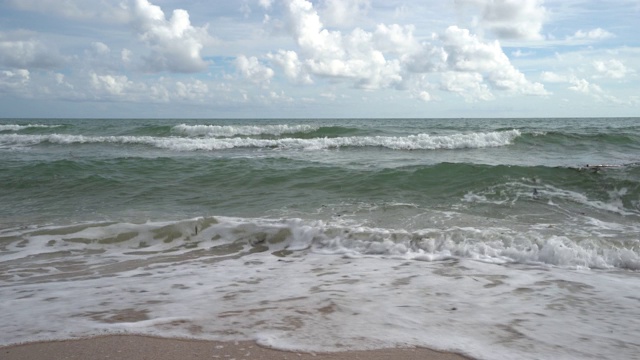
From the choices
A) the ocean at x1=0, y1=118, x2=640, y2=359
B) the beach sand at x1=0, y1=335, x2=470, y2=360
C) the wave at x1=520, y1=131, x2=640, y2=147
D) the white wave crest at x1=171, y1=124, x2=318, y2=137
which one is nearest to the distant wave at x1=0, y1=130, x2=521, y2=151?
the wave at x1=520, y1=131, x2=640, y2=147

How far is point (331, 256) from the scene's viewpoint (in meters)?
5.84

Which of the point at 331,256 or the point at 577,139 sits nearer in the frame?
the point at 331,256

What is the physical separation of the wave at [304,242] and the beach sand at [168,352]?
2675 millimetres

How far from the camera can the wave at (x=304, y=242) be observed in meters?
5.56

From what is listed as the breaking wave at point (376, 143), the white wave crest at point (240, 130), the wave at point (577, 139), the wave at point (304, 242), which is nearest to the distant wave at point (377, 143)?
the breaking wave at point (376, 143)

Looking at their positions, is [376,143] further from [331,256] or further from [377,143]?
[331,256]

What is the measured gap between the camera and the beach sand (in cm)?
301

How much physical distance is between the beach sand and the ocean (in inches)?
4.6

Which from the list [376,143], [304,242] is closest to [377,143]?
[376,143]

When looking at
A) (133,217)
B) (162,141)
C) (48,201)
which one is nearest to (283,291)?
(133,217)

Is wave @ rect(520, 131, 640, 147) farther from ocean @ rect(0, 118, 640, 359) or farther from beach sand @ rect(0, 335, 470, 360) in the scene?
beach sand @ rect(0, 335, 470, 360)

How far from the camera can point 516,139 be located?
19.7m

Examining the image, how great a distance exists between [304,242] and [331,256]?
0.75 m

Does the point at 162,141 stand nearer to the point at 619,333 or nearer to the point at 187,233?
the point at 187,233
